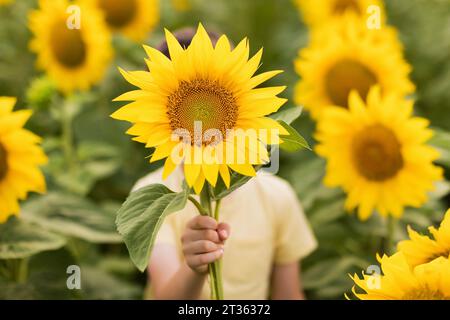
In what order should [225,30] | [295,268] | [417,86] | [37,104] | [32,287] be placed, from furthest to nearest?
[225,30]
[417,86]
[37,104]
[295,268]
[32,287]

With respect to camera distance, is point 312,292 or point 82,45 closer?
point 312,292

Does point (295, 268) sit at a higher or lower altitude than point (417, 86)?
lower

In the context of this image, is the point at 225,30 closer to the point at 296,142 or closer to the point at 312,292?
the point at 312,292

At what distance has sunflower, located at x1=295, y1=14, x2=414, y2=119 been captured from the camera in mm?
1544

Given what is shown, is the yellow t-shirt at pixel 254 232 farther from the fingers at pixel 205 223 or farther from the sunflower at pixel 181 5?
the sunflower at pixel 181 5

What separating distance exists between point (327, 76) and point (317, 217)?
0.30m

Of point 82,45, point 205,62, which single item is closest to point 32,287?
point 205,62

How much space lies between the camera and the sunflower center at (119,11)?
2032 mm

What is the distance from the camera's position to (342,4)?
86.0 inches

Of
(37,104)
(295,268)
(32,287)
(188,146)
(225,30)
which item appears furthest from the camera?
(225,30)

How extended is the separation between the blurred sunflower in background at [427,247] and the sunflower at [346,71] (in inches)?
30.7

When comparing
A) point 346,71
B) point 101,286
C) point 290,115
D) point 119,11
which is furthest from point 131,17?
point 290,115

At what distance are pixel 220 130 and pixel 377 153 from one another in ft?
2.02

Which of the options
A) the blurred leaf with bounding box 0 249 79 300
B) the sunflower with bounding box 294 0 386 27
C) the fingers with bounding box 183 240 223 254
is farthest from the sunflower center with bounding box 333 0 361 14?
the fingers with bounding box 183 240 223 254
